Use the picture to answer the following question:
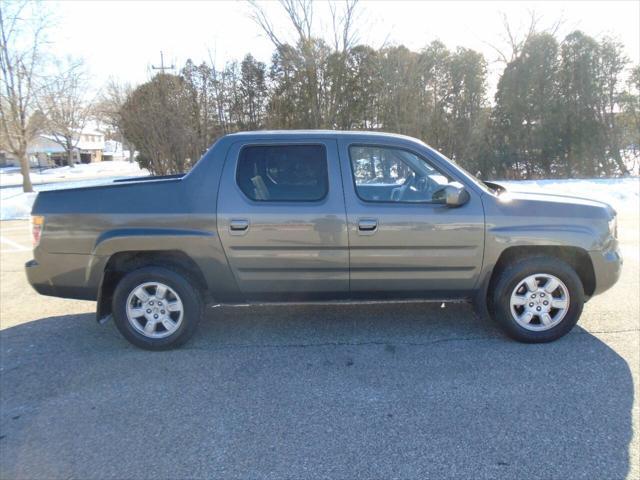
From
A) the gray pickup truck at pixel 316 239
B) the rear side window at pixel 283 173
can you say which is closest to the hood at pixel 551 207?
the gray pickup truck at pixel 316 239

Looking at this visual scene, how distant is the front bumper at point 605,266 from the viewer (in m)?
3.79

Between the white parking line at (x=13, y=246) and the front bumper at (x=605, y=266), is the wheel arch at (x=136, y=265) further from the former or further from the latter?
the white parking line at (x=13, y=246)

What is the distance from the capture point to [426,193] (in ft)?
12.6

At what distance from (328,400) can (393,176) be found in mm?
2066

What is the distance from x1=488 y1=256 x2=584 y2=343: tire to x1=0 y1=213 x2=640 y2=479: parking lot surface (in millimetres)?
156

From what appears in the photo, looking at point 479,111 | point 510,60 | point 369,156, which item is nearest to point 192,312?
point 369,156

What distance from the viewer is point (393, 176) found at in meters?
4.02

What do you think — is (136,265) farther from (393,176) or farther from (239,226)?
(393,176)

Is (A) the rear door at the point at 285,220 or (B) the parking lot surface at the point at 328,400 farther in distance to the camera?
(A) the rear door at the point at 285,220

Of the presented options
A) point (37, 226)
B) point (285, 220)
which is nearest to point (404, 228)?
point (285, 220)

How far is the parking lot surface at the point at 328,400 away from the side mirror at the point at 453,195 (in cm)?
128

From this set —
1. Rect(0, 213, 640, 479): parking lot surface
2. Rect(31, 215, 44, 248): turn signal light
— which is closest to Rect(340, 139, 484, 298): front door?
Rect(0, 213, 640, 479): parking lot surface

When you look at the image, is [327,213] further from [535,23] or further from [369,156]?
[535,23]

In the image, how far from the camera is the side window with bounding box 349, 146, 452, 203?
12.6ft
